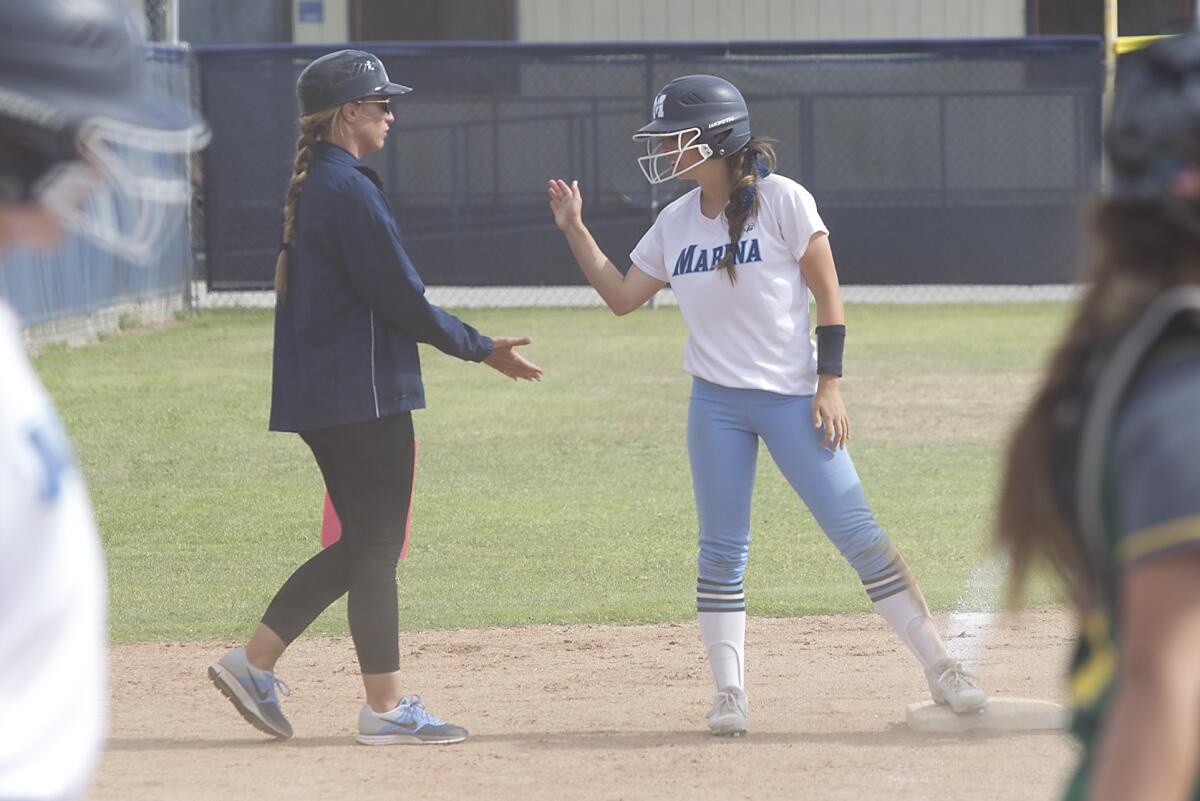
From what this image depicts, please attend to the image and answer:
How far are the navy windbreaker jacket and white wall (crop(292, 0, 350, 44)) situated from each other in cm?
1780

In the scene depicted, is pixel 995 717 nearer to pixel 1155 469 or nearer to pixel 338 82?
pixel 338 82

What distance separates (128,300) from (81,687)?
1544cm

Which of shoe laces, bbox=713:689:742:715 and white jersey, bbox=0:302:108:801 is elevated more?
white jersey, bbox=0:302:108:801

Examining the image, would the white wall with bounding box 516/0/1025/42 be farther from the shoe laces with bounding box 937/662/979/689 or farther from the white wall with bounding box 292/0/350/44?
the shoe laces with bounding box 937/662/979/689

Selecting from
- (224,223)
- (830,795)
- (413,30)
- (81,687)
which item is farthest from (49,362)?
(81,687)

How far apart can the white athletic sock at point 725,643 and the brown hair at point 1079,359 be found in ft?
11.5

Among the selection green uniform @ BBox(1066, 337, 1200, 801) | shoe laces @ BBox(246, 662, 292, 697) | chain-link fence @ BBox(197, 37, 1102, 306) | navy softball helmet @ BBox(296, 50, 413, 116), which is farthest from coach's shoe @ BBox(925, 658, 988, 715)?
chain-link fence @ BBox(197, 37, 1102, 306)

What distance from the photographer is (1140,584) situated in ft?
5.24

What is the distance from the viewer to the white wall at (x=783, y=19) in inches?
847

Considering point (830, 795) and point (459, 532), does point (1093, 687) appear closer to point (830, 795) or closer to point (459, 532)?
point (830, 795)

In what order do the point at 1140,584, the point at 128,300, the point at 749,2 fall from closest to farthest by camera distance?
1. the point at 1140,584
2. the point at 128,300
3. the point at 749,2

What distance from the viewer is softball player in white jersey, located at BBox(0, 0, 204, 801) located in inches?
62.6

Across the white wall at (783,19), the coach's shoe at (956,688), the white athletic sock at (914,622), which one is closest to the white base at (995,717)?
the coach's shoe at (956,688)

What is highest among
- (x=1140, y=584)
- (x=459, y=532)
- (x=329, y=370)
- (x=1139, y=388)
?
(x=1139, y=388)
